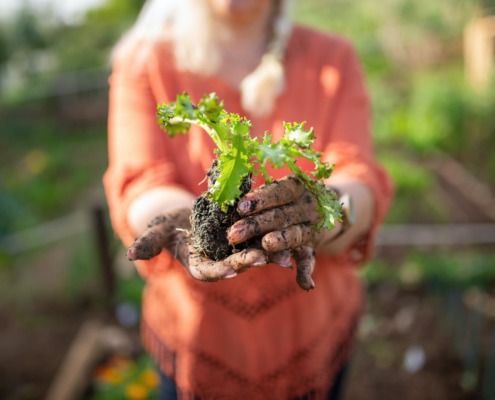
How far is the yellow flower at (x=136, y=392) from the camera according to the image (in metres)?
2.93

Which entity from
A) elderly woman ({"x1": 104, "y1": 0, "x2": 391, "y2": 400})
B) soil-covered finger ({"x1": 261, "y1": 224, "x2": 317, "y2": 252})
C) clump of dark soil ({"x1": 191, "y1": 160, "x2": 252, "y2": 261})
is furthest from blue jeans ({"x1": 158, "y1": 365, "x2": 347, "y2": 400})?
soil-covered finger ({"x1": 261, "y1": 224, "x2": 317, "y2": 252})

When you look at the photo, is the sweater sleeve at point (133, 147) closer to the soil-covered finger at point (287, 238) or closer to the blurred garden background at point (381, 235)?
the soil-covered finger at point (287, 238)

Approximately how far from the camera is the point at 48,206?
6.39 metres

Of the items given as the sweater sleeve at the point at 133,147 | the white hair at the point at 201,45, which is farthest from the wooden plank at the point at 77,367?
the white hair at the point at 201,45

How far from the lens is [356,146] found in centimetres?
174

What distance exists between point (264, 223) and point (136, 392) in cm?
218

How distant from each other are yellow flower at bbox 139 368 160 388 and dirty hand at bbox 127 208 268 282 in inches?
74.6

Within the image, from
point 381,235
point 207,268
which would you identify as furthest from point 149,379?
point 381,235

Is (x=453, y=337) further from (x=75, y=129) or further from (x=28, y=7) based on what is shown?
(x=28, y=7)

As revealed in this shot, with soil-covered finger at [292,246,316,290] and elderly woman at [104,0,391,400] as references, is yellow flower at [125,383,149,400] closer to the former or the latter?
elderly woman at [104,0,391,400]

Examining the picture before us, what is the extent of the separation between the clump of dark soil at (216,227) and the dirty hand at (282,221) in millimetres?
65

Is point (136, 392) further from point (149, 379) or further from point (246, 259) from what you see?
point (246, 259)

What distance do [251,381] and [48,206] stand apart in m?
5.24

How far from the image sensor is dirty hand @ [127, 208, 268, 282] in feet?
3.59
